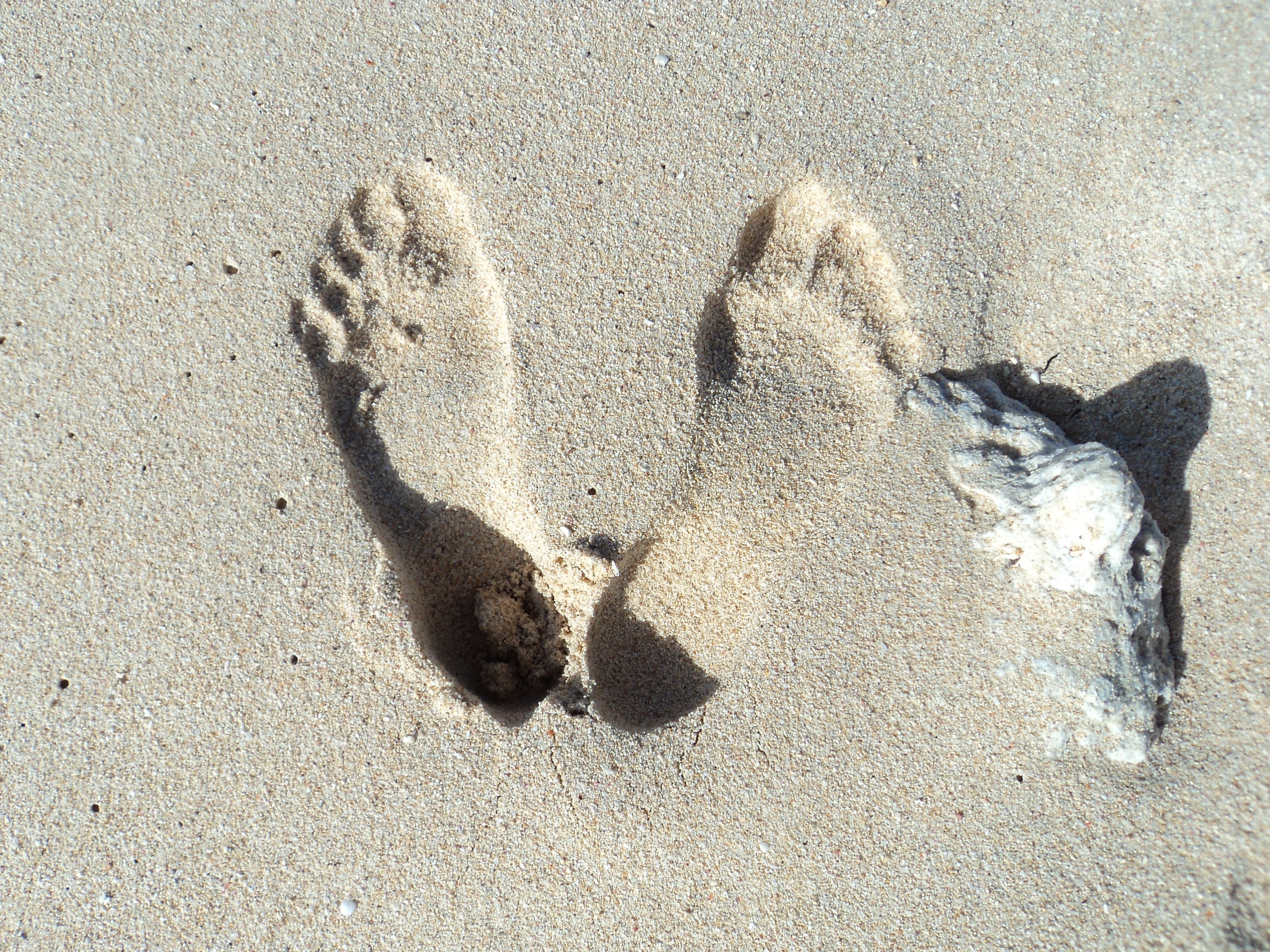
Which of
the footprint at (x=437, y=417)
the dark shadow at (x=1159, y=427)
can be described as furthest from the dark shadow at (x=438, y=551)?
the dark shadow at (x=1159, y=427)

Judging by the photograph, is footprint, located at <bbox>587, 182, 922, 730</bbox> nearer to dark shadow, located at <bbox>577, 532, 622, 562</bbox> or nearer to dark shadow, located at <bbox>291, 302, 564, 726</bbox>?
dark shadow, located at <bbox>577, 532, 622, 562</bbox>

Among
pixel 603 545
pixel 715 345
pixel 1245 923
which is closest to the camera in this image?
pixel 1245 923

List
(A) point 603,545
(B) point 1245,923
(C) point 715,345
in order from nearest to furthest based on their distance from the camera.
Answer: (B) point 1245,923
(A) point 603,545
(C) point 715,345

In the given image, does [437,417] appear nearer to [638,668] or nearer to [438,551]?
[438,551]

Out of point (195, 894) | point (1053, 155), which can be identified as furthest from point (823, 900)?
point (1053, 155)

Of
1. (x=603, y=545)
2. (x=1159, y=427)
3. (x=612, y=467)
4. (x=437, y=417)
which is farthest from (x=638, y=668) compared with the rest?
(x=1159, y=427)

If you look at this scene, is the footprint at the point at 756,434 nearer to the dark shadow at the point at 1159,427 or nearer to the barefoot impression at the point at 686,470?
the barefoot impression at the point at 686,470

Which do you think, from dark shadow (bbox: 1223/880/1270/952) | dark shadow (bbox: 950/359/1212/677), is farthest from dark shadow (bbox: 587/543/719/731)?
dark shadow (bbox: 1223/880/1270/952)
